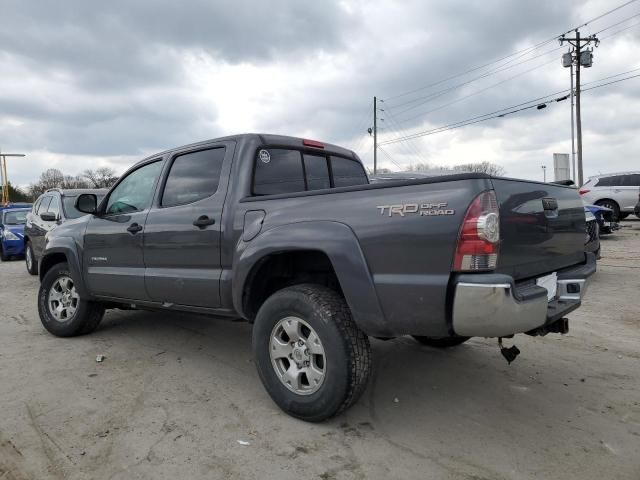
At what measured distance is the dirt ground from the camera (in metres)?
2.60

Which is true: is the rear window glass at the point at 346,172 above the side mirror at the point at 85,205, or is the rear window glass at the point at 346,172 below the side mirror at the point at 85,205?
above

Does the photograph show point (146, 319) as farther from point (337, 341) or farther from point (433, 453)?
point (433, 453)

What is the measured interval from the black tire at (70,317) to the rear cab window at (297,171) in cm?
268

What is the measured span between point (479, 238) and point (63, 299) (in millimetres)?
4650

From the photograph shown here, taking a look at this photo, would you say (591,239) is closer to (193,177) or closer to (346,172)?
(346,172)

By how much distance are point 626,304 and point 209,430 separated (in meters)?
5.51

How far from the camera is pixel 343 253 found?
2834 millimetres

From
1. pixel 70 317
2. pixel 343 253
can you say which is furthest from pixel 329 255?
pixel 70 317

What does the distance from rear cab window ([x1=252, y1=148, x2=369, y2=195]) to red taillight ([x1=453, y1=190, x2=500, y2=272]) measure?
5.59 feet

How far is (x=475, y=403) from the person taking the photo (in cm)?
337

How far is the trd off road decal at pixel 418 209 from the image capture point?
2498 mm

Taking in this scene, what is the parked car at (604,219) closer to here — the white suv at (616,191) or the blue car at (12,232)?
the white suv at (616,191)

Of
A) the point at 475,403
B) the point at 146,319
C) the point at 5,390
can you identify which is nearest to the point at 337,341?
the point at 475,403

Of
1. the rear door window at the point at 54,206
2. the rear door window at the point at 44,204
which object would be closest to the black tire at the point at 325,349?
the rear door window at the point at 54,206
